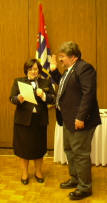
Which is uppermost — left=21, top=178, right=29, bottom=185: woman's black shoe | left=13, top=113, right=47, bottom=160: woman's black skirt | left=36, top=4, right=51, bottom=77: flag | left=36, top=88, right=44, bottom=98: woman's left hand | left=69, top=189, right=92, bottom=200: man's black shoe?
left=36, top=4, right=51, bottom=77: flag

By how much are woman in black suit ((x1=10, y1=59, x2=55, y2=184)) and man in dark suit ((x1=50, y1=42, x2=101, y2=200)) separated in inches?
11.0

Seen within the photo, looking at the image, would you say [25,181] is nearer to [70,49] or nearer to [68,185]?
[68,185]

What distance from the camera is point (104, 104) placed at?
3951mm

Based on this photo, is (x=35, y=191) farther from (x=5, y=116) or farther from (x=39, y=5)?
(x=39, y=5)

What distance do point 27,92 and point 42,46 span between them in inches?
55.1

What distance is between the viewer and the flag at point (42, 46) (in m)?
3.77

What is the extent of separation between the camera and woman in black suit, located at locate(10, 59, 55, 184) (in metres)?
2.73

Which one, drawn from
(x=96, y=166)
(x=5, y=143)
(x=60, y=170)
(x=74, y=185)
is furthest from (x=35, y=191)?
(x=5, y=143)

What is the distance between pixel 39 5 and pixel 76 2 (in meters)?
0.55

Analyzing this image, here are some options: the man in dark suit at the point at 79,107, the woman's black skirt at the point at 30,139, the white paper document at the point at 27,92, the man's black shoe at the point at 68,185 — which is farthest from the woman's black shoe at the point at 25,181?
the white paper document at the point at 27,92

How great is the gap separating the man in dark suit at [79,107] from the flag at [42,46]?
1295 millimetres

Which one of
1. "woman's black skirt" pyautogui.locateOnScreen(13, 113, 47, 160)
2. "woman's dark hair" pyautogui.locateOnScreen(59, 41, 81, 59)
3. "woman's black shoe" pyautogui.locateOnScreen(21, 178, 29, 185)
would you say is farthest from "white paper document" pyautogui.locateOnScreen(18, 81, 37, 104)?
"woman's black shoe" pyautogui.locateOnScreen(21, 178, 29, 185)

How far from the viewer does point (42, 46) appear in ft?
12.4

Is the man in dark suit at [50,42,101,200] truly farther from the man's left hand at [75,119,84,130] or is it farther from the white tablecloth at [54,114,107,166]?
the white tablecloth at [54,114,107,166]
